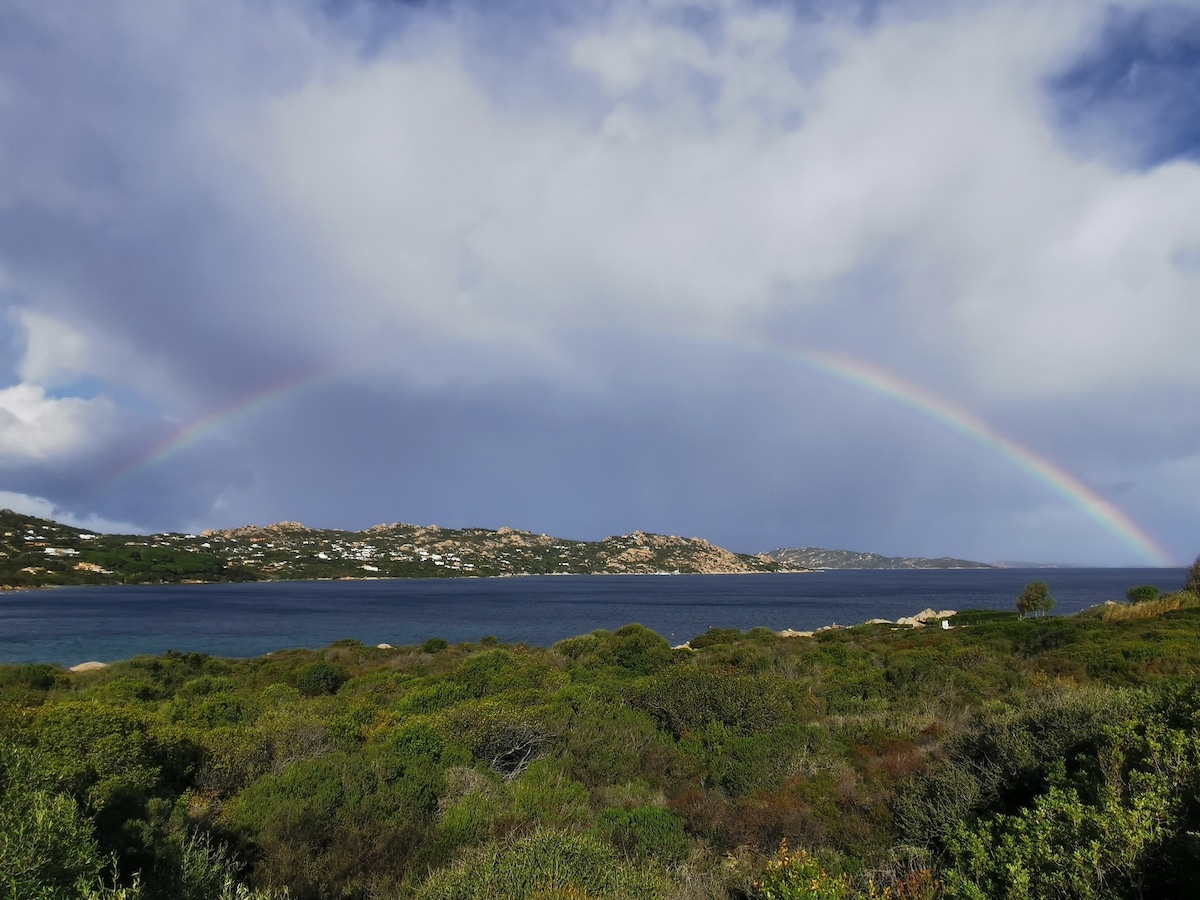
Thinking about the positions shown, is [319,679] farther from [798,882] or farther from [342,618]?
[342,618]

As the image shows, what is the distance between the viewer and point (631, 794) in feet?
33.0

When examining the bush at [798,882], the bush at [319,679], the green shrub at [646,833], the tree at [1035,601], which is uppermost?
the bush at [798,882]

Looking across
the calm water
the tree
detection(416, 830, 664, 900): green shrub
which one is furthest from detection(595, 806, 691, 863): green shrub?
the tree

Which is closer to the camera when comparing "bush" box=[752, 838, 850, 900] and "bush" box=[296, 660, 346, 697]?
"bush" box=[752, 838, 850, 900]

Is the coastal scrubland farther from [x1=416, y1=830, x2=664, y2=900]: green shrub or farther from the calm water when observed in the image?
the calm water

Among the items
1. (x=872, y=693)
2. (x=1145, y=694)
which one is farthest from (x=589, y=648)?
(x=1145, y=694)

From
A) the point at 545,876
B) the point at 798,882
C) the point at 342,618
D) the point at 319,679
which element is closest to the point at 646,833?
the point at 545,876

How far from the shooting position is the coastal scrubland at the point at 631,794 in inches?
199

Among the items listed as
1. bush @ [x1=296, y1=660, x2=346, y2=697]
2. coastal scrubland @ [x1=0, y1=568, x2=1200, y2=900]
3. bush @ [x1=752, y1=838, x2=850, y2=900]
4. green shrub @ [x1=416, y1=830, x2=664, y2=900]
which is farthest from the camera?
bush @ [x1=296, y1=660, x2=346, y2=697]

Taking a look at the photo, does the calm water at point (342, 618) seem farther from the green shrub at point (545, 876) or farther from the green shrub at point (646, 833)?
the green shrub at point (545, 876)

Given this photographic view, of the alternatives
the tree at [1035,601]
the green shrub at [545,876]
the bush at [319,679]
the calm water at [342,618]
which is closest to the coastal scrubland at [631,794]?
the green shrub at [545,876]

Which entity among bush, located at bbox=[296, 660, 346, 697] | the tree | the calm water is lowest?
the calm water

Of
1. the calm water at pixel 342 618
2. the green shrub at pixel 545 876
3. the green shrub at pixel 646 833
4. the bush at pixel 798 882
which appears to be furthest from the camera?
the calm water at pixel 342 618

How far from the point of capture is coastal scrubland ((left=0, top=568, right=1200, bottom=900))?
199 inches
